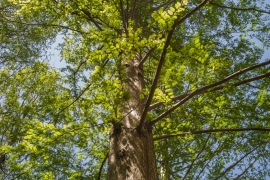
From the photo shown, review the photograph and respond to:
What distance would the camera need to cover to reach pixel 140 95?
7.59ft

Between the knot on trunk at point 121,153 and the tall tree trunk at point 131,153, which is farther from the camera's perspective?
the knot on trunk at point 121,153

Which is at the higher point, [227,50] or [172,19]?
→ [227,50]

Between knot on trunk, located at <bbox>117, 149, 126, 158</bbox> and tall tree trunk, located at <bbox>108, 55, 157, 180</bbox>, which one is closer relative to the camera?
tall tree trunk, located at <bbox>108, 55, 157, 180</bbox>

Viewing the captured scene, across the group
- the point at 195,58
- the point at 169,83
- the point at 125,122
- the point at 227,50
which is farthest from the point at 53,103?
the point at 227,50

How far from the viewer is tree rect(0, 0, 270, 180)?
2.26 m

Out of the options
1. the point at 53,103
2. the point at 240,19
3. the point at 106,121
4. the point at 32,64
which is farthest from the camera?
the point at 32,64

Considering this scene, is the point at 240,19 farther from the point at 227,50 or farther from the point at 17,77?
the point at 17,77

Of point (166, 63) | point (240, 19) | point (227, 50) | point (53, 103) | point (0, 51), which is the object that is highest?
point (0, 51)

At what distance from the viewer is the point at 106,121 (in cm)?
251

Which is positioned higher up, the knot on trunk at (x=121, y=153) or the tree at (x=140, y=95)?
the tree at (x=140, y=95)

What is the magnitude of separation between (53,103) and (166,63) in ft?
6.99

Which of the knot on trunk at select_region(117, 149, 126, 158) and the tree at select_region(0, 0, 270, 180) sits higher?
the tree at select_region(0, 0, 270, 180)

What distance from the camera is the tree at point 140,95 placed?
2.26 meters

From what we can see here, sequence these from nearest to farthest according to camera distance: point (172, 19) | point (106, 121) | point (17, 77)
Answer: point (172, 19)
point (106, 121)
point (17, 77)
